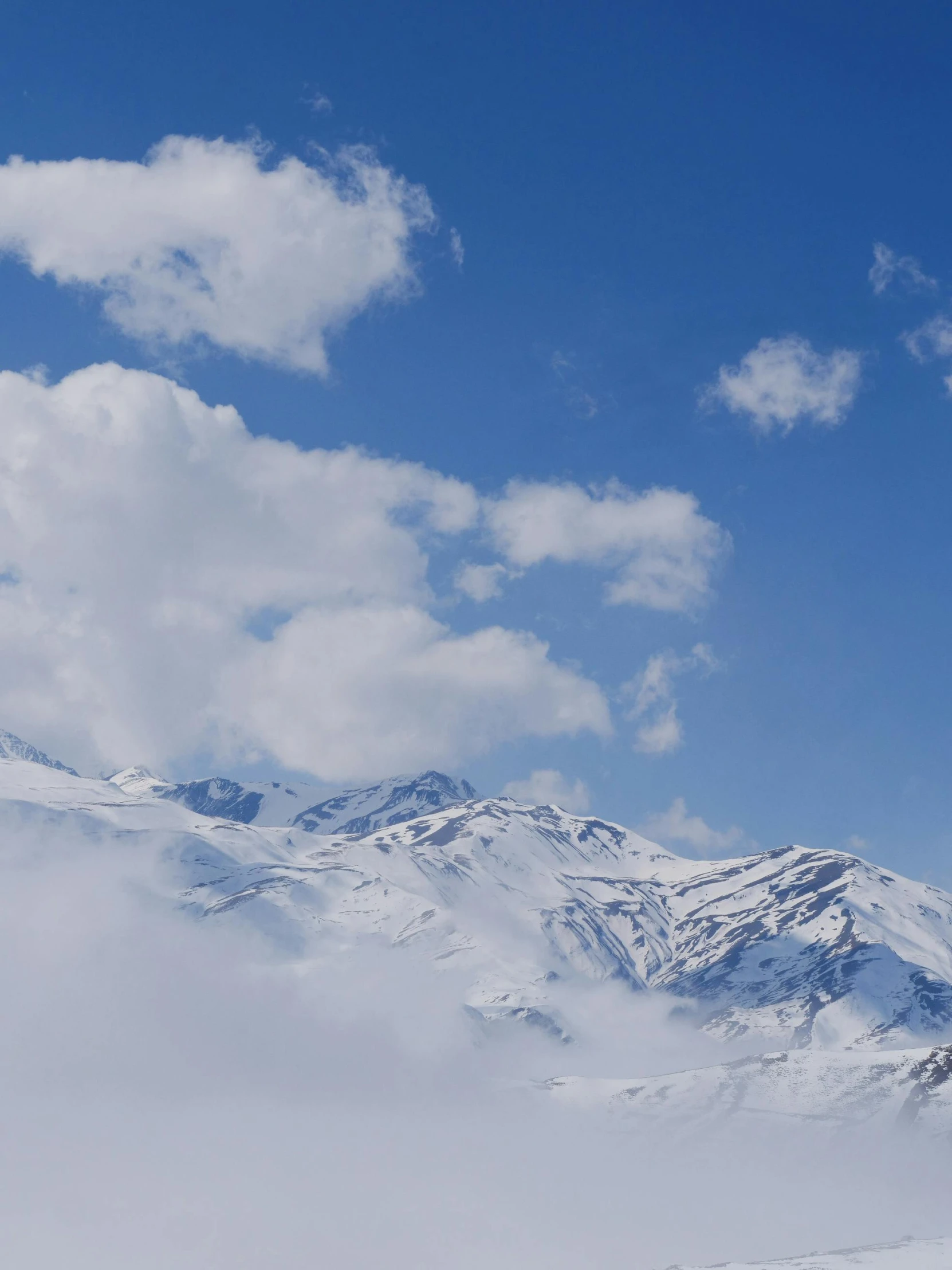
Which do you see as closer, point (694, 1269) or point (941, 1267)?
point (941, 1267)

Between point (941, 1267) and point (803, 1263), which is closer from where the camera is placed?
point (941, 1267)

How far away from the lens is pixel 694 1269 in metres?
200

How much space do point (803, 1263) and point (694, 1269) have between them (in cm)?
2002

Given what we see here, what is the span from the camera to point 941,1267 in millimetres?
178125

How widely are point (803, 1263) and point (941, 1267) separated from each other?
2232 centimetres

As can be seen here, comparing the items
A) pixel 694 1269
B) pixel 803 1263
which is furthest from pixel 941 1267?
pixel 694 1269

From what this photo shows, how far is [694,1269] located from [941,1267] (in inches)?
1666

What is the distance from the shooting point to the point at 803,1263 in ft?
622

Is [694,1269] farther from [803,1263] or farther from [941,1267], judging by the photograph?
[941,1267]
